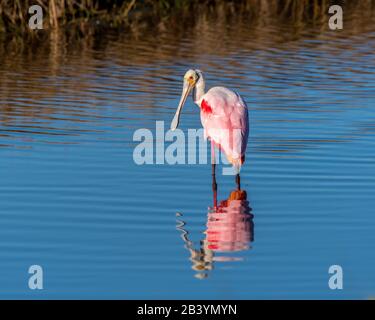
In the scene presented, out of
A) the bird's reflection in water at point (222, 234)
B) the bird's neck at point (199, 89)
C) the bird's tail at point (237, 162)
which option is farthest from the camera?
the bird's neck at point (199, 89)


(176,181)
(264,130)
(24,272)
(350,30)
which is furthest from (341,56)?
(24,272)

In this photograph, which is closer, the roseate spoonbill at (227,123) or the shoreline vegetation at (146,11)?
the roseate spoonbill at (227,123)

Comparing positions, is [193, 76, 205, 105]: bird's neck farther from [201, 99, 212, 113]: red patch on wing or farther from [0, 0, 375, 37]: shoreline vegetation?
[0, 0, 375, 37]: shoreline vegetation

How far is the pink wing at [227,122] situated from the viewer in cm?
1095

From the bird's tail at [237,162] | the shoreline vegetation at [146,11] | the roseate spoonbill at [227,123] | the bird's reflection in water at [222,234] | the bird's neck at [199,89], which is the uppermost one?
the shoreline vegetation at [146,11]

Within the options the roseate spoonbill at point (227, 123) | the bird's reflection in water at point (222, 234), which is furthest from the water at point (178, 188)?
the roseate spoonbill at point (227, 123)

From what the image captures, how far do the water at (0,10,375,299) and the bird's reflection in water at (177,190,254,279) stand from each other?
0.05 ft

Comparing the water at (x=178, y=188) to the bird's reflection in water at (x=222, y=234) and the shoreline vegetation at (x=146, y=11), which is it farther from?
the shoreline vegetation at (x=146, y=11)

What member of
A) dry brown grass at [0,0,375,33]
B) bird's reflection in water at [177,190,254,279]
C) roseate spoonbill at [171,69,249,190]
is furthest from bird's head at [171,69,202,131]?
dry brown grass at [0,0,375,33]

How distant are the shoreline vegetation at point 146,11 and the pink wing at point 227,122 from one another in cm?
1067

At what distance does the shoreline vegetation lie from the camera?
882 inches

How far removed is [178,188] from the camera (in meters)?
10.6

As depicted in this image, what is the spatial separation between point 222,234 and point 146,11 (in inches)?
687

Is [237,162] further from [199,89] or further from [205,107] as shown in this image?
[199,89]
